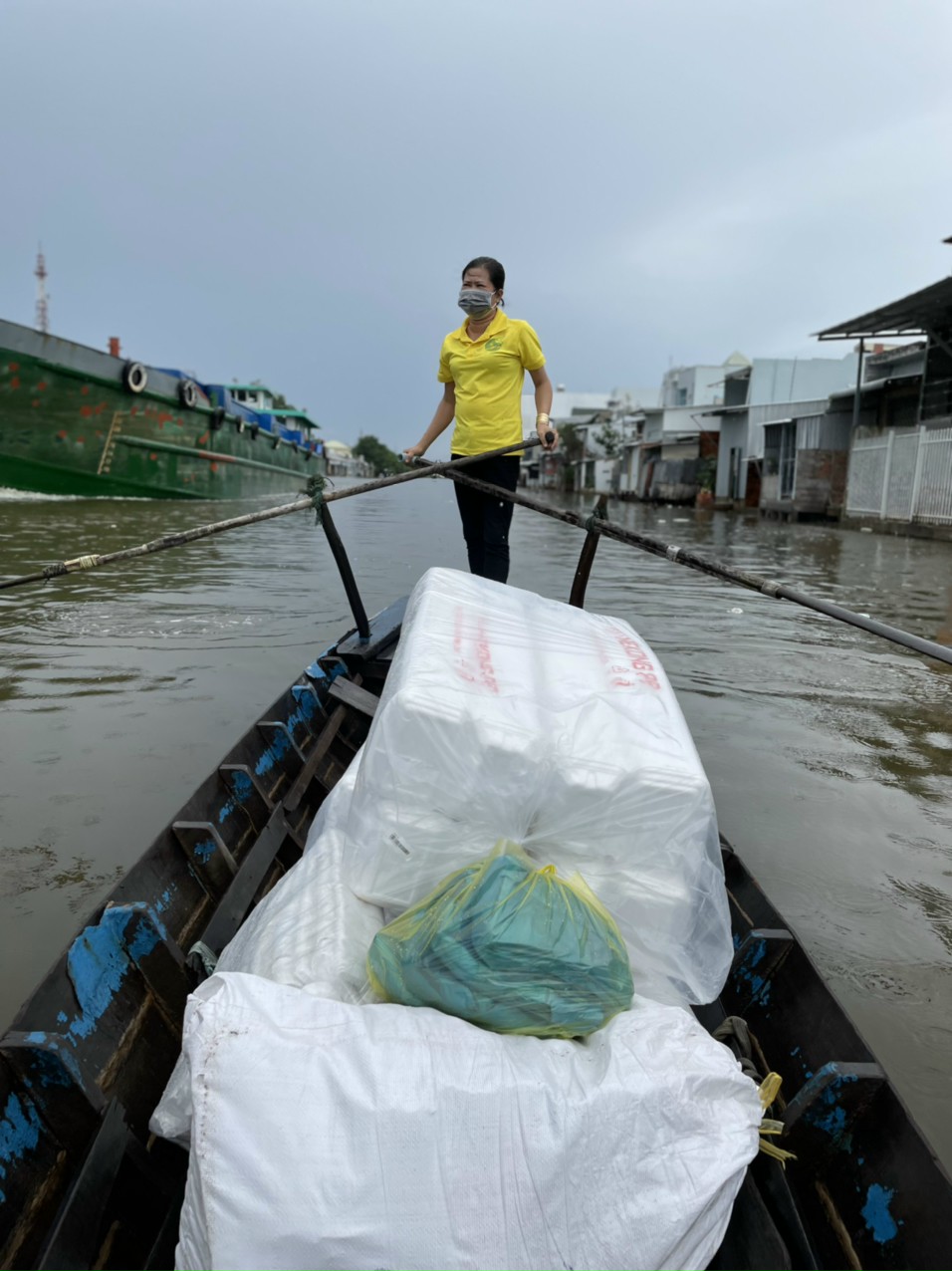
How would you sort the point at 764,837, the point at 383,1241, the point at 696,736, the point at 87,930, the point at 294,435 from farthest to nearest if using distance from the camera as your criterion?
the point at 294,435
the point at 696,736
the point at 764,837
the point at 87,930
the point at 383,1241

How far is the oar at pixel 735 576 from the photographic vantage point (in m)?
2.33

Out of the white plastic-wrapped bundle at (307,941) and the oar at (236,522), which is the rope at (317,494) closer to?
the oar at (236,522)

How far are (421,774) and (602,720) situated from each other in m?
0.42

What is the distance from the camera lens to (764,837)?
11.3ft

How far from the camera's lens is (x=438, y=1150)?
43.8 inches

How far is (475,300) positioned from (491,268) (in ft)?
0.59

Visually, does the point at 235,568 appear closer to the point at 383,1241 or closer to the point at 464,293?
the point at 464,293

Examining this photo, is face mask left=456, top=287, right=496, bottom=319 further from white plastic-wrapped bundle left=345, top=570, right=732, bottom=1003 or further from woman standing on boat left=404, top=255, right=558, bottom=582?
white plastic-wrapped bundle left=345, top=570, right=732, bottom=1003

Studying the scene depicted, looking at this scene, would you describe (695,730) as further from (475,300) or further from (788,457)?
(788,457)

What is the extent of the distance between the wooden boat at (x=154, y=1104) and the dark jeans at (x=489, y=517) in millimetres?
2577

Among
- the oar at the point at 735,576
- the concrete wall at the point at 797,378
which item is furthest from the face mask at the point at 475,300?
the concrete wall at the point at 797,378

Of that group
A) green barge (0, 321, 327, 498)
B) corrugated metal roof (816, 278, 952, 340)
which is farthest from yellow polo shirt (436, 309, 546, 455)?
green barge (0, 321, 327, 498)

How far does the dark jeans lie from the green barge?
52.3ft

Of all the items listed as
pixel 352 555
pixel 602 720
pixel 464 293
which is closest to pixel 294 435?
pixel 352 555
